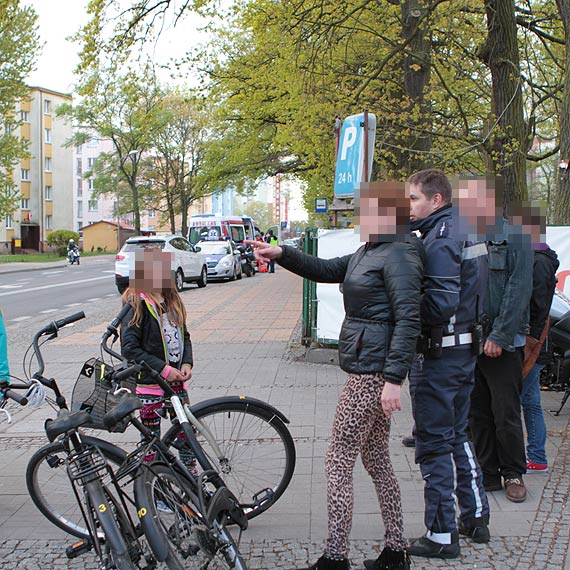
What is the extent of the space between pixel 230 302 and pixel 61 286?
10147mm

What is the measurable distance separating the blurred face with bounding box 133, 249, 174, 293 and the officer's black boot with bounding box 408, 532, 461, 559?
2019 mm

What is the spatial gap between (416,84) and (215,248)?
1262cm

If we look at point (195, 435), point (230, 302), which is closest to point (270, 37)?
point (230, 302)

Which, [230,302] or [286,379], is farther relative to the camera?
[230,302]

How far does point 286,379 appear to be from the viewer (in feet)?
26.1

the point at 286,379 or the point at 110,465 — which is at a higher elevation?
the point at 110,465

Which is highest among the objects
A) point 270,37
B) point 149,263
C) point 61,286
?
point 270,37

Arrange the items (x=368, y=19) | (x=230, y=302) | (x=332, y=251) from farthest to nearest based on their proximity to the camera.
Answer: (x=230, y=302) → (x=368, y=19) → (x=332, y=251)

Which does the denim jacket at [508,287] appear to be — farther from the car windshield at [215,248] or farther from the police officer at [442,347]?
the car windshield at [215,248]

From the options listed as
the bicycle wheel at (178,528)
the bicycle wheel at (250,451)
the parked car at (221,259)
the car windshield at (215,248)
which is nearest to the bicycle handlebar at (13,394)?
the bicycle wheel at (178,528)

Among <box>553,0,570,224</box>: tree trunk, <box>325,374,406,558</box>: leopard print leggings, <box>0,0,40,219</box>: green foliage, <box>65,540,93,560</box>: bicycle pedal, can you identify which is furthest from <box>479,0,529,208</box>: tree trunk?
<box>0,0,40,219</box>: green foliage

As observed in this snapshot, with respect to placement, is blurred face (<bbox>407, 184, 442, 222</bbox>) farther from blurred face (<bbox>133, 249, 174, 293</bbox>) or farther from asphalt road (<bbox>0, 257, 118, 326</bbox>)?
asphalt road (<bbox>0, 257, 118, 326</bbox>)

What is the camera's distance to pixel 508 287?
4320 millimetres

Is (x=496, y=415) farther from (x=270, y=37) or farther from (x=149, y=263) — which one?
(x=270, y=37)
